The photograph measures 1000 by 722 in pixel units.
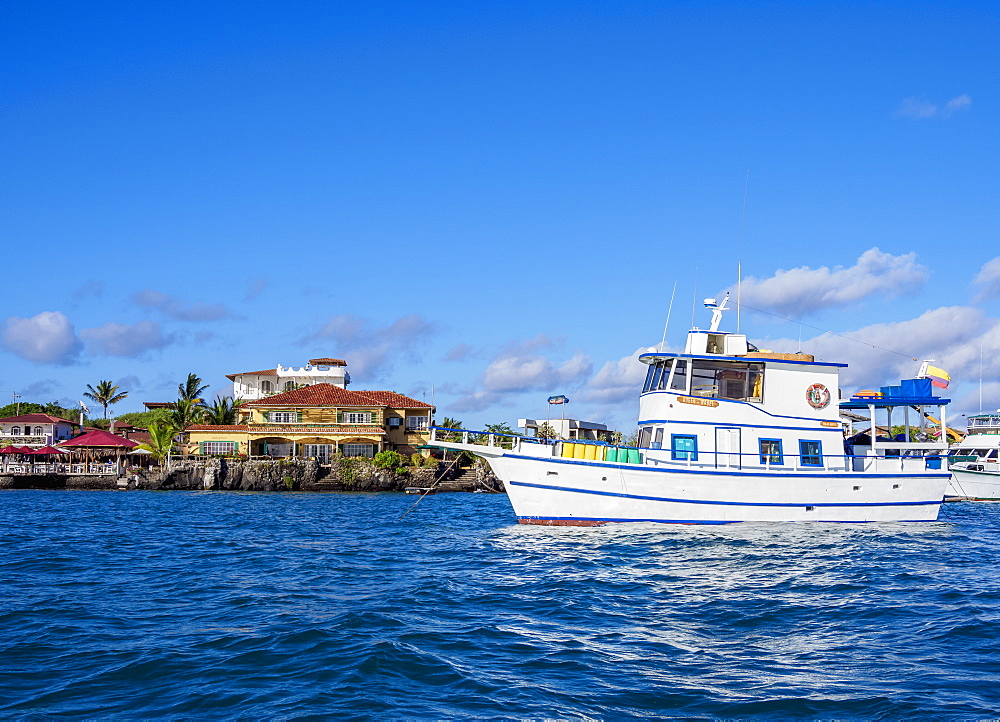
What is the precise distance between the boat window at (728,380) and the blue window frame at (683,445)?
61.3 inches

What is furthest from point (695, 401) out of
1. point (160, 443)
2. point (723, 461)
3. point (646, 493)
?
point (160, 443)

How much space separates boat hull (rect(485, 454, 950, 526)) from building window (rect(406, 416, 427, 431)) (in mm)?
42072

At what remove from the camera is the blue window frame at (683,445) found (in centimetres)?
2444

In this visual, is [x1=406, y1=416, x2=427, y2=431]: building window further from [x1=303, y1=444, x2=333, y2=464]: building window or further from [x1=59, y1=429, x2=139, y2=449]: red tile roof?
[x1=59, y1=429, x2=139, y2=449]: red tile roof

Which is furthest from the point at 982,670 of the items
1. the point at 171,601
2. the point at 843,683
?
the point at 171,601

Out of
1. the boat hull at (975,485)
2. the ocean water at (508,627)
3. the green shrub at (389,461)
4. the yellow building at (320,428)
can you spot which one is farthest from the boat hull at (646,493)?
the yellow building at (320,428)

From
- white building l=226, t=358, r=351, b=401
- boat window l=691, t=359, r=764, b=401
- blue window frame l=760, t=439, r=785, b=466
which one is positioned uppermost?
white building l=226, t=358, r=351, b=401

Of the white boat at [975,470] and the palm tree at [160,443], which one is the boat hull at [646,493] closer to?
the white boat at [975,470]

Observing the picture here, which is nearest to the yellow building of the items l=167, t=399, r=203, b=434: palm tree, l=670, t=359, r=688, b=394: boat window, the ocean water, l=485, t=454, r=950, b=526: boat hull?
l=167, t=399, r=203, b=434: palm tree

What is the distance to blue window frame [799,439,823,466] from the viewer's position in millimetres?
25453

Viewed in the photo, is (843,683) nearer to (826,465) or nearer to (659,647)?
(659,647)

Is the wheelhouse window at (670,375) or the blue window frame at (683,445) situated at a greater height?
the wheelhouse window at (670,375)

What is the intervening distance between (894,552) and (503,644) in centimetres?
1301

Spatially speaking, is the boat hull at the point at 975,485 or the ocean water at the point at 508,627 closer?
the ocean water at the point at 508,627
